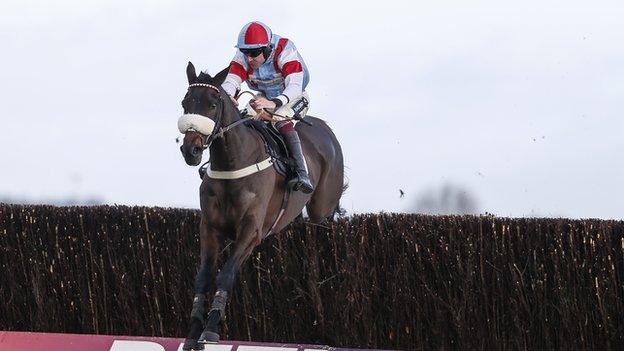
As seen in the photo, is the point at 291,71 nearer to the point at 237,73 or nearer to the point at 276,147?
the point at 237,73

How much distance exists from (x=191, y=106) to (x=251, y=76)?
1.57m

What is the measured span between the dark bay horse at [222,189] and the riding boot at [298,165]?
10 centimetres

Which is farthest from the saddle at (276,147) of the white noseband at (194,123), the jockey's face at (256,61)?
the white noseband at (194,123)

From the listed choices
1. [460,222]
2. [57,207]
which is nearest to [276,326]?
[460,222]

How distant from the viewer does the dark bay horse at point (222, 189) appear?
28.7ft

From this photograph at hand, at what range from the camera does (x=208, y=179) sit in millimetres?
9328

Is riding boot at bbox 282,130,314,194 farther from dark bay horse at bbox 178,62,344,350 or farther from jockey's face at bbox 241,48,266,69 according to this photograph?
jockey's face at bbox 241,48,266,69

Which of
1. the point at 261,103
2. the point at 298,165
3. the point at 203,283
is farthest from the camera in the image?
the point at 298,165

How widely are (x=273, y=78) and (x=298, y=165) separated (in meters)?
0.74

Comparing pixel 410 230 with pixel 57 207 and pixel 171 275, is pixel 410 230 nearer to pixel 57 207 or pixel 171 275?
pixel 171 275

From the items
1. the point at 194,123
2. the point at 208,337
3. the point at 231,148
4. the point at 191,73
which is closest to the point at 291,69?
the point at 231,148

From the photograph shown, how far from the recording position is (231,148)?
9211mm

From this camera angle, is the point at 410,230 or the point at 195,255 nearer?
the point at 410,230

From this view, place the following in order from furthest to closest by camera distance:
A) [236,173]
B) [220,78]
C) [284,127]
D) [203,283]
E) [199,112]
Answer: [284,127] → [236,173] → [203,283] → [220,78] → [199,112]
